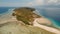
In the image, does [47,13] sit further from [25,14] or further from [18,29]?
[18,29]

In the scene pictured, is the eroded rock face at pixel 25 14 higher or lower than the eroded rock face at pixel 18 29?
higher

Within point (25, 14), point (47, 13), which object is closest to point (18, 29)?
point (25, 14)

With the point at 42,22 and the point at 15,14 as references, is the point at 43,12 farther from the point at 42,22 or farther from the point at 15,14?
the point at 15,14

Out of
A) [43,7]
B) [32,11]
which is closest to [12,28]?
[32,11]
